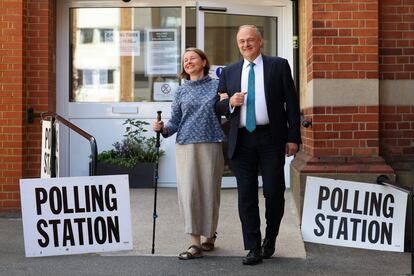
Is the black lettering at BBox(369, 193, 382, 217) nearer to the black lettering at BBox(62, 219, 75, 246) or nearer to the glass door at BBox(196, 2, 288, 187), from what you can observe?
the black lettering at BBox(62, 219, 75, 246)

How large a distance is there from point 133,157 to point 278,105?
3.89 m

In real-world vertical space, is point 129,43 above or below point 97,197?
above

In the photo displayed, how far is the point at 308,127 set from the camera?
6.70 meters

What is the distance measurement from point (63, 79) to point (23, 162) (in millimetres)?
1867

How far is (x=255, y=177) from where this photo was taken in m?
5.37

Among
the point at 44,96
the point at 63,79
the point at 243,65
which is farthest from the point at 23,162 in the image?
the point at 243,65

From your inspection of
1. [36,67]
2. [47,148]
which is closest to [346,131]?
[47,148]

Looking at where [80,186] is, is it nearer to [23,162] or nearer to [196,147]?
[196,147]

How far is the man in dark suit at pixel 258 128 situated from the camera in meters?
5.23

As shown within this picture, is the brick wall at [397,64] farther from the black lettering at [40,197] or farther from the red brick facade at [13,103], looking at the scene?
the red brick facade at [13,103]

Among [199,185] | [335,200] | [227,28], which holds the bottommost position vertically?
[335,200]

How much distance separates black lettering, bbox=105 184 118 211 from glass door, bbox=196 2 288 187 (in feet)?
10.9

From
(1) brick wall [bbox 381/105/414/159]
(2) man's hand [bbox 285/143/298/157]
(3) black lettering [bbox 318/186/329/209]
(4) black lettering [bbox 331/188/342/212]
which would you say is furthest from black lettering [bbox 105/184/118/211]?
(1) brick wall [bbox 381/105/414/159]

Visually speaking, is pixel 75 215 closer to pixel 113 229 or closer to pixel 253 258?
pixel 113 229
